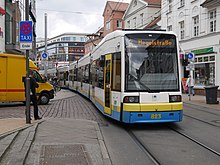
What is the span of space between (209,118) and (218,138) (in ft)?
14.0

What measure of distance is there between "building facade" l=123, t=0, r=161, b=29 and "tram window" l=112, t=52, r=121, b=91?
111ft

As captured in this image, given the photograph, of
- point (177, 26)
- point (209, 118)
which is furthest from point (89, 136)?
point (177, 26)

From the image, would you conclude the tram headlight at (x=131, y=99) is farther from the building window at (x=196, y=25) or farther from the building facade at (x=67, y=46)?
the building facade at (x=67, y=46)

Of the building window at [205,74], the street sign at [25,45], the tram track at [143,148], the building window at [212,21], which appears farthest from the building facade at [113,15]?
the tram track at [143,148]

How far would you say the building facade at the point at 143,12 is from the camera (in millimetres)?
44969

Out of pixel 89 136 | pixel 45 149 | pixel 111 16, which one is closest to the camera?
pixel 45 149

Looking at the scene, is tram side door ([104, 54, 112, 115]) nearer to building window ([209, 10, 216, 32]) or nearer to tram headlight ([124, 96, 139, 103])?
tram headlight ([124, 96, 139, 103])

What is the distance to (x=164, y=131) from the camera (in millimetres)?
9961

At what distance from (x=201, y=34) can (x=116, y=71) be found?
64.7ft

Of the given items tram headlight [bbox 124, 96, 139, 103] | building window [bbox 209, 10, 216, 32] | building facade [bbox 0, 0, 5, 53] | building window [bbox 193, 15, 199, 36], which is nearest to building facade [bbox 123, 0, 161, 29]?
building window [bbox 193, 15, 199, 36]

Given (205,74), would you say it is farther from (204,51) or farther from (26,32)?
→ (26,32)

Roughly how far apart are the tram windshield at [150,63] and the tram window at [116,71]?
29 centimetres

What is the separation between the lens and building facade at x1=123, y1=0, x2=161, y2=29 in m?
45.0

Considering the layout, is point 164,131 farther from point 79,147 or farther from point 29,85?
point 29,85
